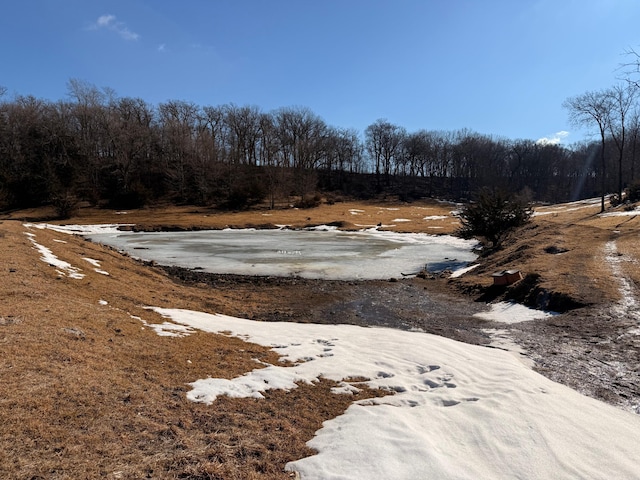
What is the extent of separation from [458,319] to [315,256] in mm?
14339

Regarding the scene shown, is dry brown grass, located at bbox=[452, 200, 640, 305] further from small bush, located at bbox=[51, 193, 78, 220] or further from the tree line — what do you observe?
small bush, located at bbox=[51, 193, 78, 220]

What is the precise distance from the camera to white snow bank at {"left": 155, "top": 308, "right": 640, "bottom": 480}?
154 inches

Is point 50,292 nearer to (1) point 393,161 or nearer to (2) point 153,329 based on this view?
(2) point 153,329

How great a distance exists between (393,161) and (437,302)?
94.7m

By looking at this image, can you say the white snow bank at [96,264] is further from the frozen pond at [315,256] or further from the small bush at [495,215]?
the small bush at [495,215]

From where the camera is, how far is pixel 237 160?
85375mm

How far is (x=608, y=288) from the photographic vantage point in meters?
11.9

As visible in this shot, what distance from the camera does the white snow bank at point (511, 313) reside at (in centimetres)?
1130

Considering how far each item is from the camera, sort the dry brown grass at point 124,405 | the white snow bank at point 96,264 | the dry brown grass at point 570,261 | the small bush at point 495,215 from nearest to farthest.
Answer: the dry brown grass at point 124,405 < the dry brown grass at point 570,261 < the white snow bank at point 96,264 < the small bush at point 495,215

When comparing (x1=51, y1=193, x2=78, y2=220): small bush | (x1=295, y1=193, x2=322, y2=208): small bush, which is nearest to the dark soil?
(x1=51, y1=193, x2=78, y2=220): small bush

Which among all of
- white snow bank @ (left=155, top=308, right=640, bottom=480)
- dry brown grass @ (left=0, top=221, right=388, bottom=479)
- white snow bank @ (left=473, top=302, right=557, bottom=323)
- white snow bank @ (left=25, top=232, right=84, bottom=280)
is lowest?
white snow bank @ (left=473, top=302, right=557, bottom=323)

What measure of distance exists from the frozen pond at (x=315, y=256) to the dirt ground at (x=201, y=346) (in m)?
2.36

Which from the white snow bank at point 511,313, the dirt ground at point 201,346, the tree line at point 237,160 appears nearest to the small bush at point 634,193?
the tree line at point 237,160

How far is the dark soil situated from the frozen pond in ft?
6.98
